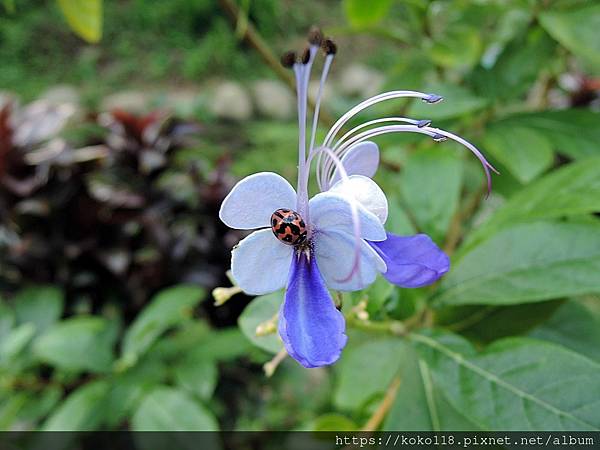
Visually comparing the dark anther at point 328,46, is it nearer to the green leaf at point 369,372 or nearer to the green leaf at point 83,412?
the green leaf at point 369,372

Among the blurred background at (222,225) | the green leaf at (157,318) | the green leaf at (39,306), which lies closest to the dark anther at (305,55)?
the blurred background at (222,225)

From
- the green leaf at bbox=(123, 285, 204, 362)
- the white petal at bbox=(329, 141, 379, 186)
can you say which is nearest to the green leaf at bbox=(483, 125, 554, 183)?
the white petal at bbox=(329, 141, 379, 186)

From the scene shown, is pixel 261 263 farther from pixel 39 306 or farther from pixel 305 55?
pixel 39 306

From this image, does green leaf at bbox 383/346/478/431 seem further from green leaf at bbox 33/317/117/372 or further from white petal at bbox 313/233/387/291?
green leaf at bbox 33/317/117/372

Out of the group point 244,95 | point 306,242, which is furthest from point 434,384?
point 244,95

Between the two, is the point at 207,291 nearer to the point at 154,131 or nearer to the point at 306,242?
the point at 154,131

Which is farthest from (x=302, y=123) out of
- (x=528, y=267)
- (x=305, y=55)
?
(x=528, y=267)
